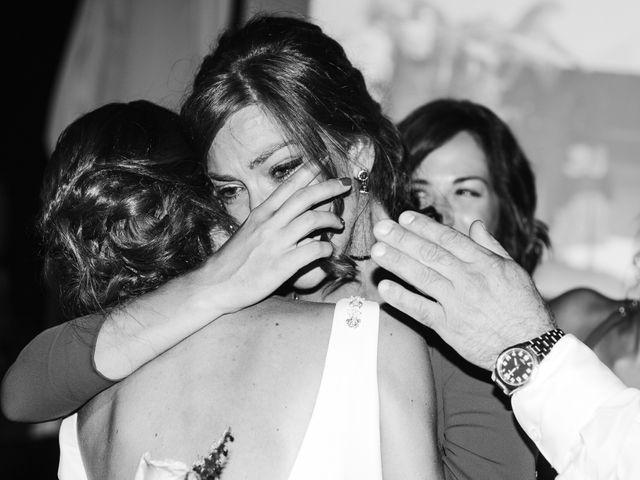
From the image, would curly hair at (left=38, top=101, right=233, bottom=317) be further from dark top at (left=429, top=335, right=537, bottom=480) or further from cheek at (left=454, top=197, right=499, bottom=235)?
cheek at (left=454, top=197, right=499, bottom=235)

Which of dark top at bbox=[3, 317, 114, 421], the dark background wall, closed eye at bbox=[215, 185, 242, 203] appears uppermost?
closed eye at bbox=[215, 185, 242, 203]

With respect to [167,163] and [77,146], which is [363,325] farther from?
[77,146]

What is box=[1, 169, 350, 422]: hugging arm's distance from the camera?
98cm

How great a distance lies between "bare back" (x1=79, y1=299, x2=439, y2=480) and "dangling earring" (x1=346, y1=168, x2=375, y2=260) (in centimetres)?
38

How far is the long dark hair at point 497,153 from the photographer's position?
2078 millimetres

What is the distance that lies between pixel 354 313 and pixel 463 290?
17 cm

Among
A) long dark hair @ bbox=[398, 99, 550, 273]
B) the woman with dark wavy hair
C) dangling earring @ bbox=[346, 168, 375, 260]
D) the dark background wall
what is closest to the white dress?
dangling earring @ bbox=[346, 168, 375, 260]

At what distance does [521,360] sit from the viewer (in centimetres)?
95

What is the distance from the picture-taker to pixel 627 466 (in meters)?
0.81

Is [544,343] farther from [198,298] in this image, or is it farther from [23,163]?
[23,163]

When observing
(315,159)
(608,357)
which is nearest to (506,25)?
(608,357)

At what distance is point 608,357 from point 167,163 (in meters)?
1.30

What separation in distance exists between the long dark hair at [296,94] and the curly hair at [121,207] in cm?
13

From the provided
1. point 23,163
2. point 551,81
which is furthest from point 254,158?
point 23,163
